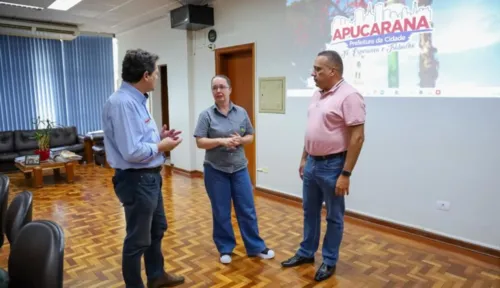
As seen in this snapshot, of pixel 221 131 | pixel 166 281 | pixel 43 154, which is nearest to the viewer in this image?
pixel 166 281

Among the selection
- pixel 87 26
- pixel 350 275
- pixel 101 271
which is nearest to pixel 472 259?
pixel 350 275

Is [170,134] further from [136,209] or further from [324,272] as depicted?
[324,272]

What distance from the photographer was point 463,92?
2979mm

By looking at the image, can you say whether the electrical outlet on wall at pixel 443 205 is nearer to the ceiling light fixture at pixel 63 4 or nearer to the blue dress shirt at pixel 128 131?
the blue dress shirt at pixel 128 131

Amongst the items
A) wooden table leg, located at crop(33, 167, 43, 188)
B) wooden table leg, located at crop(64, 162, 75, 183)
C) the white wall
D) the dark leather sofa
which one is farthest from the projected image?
the dark leather sofa

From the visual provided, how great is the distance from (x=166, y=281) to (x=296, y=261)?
3.19 feet

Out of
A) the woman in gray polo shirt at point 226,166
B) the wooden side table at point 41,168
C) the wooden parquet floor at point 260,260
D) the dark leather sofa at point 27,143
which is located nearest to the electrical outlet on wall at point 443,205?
the wooden parquet floor at point 260,260

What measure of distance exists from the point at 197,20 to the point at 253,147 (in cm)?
206

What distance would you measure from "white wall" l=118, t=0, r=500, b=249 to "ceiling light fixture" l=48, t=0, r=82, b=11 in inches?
91.5

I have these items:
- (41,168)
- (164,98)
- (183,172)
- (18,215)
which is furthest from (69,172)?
(18,215)

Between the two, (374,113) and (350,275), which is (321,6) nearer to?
(374,113)

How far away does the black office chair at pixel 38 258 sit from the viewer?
1.22 m

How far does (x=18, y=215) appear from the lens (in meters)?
1.76

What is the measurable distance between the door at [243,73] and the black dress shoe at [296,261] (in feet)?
7.64
